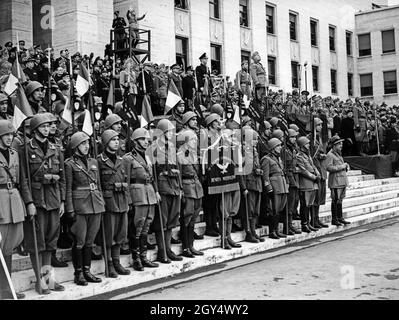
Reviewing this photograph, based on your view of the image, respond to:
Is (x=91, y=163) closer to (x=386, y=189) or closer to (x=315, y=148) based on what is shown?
(x=315, y=148)

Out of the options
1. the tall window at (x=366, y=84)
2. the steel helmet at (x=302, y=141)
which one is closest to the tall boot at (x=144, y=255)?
the steel helmet at (x=302, y=141)

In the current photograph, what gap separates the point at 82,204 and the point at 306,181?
17.9ft

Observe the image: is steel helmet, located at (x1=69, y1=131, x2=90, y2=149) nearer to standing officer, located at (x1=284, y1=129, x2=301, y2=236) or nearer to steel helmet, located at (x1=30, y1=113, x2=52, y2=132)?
steel helmet, located at (x1=30, y1=113, x2=52, y2=132)

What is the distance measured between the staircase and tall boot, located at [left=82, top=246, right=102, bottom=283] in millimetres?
86

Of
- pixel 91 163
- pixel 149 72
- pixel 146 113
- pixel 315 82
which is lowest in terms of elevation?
pixel 91 163

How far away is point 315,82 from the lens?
36.1 meters

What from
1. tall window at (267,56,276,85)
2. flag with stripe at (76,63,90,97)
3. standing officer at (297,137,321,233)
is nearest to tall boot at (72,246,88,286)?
flag with stripe at (76,63,90,97)

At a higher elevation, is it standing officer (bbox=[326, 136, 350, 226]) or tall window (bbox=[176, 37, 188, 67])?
tall window (bbox=[176, 37, 188, 67])

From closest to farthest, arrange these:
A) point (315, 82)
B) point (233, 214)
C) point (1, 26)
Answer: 1. point (233, 214)
2. point (1, 26)
3. point (315, 82)

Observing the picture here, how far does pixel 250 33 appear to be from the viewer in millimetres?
29719

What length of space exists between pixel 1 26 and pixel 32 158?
16353mm

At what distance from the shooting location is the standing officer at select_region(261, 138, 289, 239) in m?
9.87

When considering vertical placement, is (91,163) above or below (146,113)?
below
